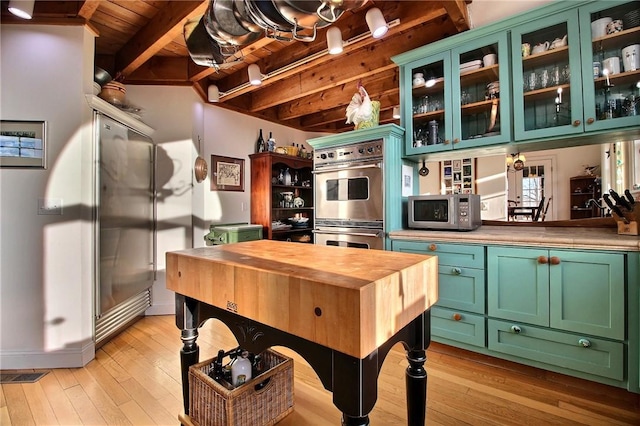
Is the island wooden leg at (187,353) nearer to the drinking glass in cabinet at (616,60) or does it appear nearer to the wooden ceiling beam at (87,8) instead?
the wooden ceiling beam at (87,8)

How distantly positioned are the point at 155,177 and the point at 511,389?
3.56 metres

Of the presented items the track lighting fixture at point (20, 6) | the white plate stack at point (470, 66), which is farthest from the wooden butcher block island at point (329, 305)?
the white plate stack at point (470, 66)

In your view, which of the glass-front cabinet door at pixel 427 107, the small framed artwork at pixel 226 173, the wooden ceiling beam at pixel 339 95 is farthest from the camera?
the small framed artwork at pixel 226 173

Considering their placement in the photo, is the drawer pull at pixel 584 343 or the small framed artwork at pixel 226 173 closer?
the drawer pull at pixel 584 343

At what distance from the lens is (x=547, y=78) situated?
216 centimetres

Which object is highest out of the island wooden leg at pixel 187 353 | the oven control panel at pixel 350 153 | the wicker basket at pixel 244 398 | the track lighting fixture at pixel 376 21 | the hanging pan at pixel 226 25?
the track lighting fixture at pixel 376 21

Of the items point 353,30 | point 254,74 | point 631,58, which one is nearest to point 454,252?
point 631,58

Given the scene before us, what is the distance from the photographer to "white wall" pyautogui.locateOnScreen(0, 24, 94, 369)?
2111 millimetres

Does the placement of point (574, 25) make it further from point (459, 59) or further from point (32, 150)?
point (32, 150)

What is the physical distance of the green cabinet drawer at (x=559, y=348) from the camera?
1679 millimetres

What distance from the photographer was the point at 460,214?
2.33 m

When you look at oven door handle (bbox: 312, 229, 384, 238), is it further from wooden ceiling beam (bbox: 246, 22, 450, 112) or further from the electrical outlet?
the electrical outlet

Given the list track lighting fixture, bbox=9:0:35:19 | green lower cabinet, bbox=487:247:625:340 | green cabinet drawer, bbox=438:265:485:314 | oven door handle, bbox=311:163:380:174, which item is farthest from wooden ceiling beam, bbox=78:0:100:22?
green lower cabinet, bbox=487:247:625:340

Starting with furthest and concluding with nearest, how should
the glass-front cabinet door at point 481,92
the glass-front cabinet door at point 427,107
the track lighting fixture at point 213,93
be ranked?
the track lighting fixture at point 213,93
the glass-front cabinet door at point 427,107
the glass-front cabinet door at point 481,92
